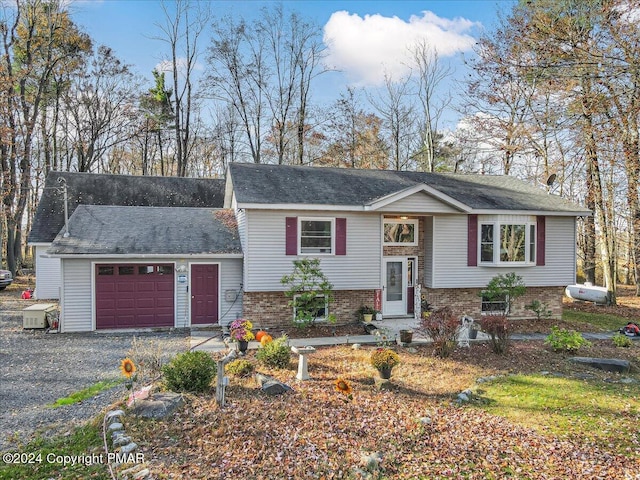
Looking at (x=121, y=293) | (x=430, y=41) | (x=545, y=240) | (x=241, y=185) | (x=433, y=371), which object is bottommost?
(x=433, y=371)

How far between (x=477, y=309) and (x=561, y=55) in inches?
334

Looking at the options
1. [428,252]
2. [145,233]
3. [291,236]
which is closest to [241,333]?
[291,236]

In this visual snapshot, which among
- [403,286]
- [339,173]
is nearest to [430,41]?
[339,173]

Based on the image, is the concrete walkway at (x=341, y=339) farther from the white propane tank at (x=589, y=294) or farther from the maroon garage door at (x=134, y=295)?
the white propane tank at (x=589, y=294)

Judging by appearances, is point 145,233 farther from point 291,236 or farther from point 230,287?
point 291,236

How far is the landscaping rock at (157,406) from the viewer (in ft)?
18.5

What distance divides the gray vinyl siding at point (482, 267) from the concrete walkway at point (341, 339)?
6.53ft

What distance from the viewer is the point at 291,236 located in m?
Answer: 12.0

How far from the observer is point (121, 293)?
12.3 metres

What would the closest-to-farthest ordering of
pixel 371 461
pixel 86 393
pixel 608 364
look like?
1. pixel 371 461
2. pixel 86 393
3. pixel 608 364

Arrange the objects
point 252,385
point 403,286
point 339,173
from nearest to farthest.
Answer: point 252,385 → point 403,286 → point 339,173

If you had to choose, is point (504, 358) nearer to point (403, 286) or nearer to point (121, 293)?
point (403, 286)

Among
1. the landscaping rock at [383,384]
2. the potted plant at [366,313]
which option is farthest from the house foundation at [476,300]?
the landscaping rock at [383,384]

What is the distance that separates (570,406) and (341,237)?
735 centimetres
